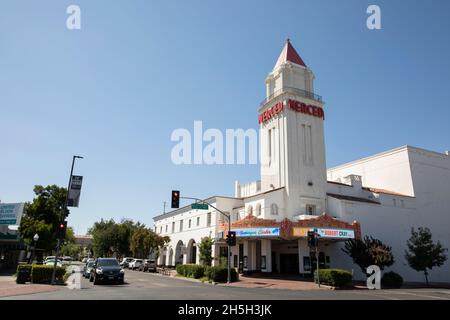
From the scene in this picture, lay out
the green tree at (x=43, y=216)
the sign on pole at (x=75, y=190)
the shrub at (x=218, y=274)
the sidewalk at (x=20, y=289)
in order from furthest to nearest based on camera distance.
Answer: the green tree at (x=43, y=216) → the shrub at (x=218, y=274) → the sign on pole at (x=75, y=190) → the sidewalk at (x=20, y=289)

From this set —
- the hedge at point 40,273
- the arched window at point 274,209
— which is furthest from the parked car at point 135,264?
the hedge at point 40,273

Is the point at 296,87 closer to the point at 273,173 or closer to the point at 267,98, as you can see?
the point at 267,98

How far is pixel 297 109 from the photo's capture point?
130ft

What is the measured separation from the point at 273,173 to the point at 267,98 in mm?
10290

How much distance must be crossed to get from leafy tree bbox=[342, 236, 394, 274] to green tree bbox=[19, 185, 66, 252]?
97.3ft

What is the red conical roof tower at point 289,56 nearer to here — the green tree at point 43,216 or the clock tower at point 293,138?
the clock tower at point 293,138

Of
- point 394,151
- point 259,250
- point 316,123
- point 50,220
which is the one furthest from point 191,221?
point 394,151

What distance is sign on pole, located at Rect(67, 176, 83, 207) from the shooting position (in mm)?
22528

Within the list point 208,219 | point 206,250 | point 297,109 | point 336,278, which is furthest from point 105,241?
point 336,278

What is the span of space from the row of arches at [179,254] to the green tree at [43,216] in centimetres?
1914

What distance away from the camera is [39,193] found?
3594 cm

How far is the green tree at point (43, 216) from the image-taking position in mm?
33969

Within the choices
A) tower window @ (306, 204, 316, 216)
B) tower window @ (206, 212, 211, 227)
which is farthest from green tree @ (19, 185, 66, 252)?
tower window @ (306, 204, 316, 216)

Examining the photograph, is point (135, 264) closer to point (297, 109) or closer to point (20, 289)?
point (20, 289)
